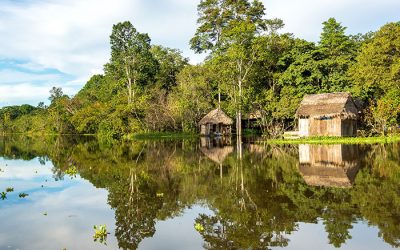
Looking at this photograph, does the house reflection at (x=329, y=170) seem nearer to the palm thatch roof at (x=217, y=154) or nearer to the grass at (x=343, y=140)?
the palm thatch roof at (x=217, y=154)

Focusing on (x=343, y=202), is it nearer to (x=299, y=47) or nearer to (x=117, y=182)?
(x=117, y=182)

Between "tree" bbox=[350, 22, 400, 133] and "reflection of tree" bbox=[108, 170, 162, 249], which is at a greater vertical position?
"tree" bbox=[350, 22, 400, 133]

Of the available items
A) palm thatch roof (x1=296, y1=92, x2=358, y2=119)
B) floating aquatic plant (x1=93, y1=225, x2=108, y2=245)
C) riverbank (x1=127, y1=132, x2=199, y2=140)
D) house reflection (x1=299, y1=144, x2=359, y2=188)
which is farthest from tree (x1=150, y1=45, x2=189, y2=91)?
floating aquatic plant (x1=93, y1=225, x2=108, y2=245)

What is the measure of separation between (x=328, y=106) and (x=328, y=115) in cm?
118

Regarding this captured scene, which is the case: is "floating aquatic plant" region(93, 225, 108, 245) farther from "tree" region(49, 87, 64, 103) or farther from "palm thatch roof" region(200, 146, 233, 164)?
"tree" region(49, 87, 64, 103)

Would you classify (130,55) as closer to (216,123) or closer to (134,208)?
(216,123)

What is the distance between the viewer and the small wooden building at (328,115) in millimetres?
35281

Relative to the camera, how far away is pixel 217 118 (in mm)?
47750

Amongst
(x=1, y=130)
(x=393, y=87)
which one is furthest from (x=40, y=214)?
(x=1, y=130)

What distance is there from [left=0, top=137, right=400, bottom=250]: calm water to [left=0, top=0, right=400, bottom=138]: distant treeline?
21.0 m

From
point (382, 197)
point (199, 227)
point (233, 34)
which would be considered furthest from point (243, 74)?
point (199, 227)

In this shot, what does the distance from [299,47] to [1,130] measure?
8954 centimetres

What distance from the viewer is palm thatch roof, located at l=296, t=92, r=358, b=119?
3516 cm

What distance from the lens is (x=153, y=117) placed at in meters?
53.0
